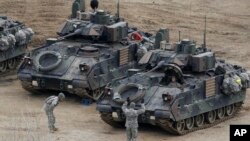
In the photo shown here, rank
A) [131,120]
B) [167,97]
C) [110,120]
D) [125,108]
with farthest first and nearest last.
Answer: [110,120] < [167,97] < [125,108] < [131,120]

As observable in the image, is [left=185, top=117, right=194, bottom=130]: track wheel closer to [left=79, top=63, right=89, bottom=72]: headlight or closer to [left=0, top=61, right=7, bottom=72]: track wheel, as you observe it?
[left=79, top=63, right=89, bottom=72]: headlight

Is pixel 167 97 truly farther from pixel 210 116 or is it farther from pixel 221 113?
pixel 221 113

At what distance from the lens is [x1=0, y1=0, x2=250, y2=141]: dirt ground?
110 ft

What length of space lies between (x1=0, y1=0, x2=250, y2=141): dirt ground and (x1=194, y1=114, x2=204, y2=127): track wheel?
0.95ft

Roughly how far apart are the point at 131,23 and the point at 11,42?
10.3 meters

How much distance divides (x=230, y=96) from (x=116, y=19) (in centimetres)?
658

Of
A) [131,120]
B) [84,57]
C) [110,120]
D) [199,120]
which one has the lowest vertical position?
[199,120]

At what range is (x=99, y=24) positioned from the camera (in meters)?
39.2

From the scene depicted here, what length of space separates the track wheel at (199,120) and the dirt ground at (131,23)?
0.29 meters

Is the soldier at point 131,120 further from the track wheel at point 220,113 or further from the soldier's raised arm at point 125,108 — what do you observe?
the track wheel at point 220,113

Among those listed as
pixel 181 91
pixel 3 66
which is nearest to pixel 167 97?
pixel 181 91

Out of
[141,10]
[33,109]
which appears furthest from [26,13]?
[33,109]

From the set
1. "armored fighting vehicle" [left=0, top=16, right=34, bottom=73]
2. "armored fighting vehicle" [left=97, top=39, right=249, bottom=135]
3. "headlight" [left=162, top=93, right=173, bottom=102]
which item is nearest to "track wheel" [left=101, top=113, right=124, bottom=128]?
"armored fighting vehicle" [left=97, top=39, right=249, bottom=135]

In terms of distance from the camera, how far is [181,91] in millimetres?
33281
